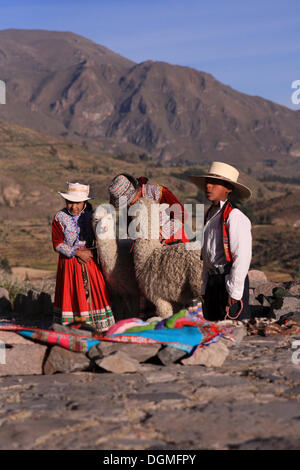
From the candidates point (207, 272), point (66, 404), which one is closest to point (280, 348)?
point (207, 272)

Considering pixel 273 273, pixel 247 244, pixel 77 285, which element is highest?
pixel 247 244

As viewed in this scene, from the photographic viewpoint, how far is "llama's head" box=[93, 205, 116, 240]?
5.81 m

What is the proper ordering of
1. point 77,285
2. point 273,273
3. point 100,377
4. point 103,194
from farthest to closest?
point 103,194
point 273,273
point 77,285
point 100,377

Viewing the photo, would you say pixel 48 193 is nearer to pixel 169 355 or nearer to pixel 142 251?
pixel 142 251

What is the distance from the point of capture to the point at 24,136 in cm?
7750

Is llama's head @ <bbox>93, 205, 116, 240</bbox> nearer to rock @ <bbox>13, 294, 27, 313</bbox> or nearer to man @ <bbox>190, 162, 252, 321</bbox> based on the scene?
man @ <bbox>190, 162, 252, 321</bbox>

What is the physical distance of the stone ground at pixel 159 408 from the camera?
286 cm

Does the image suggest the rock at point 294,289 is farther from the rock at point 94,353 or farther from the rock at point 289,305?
the rock at point 94,353

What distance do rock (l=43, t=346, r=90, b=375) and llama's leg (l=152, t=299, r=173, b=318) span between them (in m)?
1.45

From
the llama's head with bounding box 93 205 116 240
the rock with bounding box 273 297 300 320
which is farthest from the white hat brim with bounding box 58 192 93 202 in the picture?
the rock with bounding box 273 297 300 320

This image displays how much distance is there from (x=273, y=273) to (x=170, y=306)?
19898 mm

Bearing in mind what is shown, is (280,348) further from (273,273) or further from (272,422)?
(273,273)

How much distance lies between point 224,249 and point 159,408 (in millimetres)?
1872

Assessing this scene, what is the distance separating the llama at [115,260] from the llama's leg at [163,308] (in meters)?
0.44
